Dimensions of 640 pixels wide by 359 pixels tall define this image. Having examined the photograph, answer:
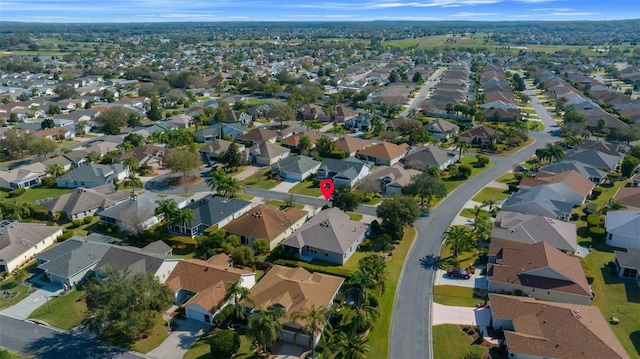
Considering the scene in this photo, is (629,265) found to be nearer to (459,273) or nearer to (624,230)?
(624,230)

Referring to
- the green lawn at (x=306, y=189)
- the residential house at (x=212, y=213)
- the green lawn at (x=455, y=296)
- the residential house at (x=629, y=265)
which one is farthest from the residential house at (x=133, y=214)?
the residential house at (x=629, y=265)

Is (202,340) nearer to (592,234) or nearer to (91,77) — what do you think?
(592,234)

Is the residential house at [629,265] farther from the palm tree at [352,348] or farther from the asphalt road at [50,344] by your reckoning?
the asphalt road at [50,344]

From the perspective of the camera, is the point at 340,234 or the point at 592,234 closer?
the point at 340,234

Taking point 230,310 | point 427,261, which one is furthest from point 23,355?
point 427,261

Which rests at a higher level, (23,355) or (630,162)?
(630,162)

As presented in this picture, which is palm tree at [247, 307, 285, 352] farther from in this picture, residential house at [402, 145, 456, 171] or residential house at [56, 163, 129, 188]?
residential house at [56, 163, 129, 188]
